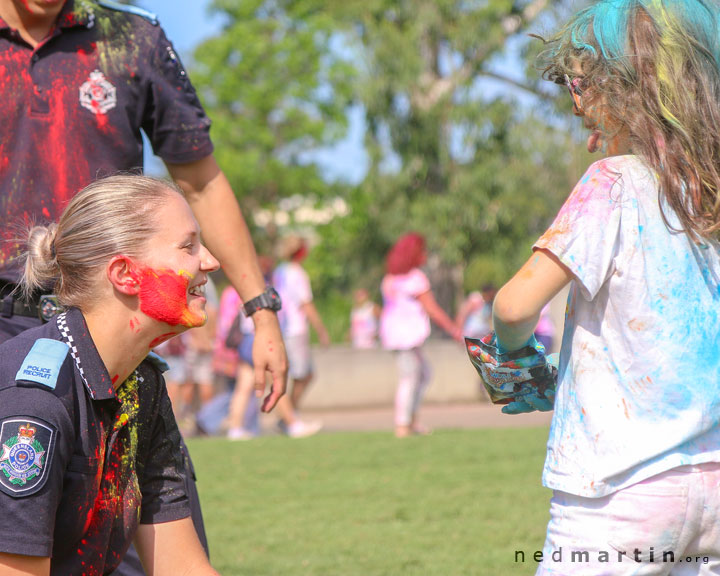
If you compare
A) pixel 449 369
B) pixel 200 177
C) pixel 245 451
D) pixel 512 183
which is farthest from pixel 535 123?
pixel 200 177

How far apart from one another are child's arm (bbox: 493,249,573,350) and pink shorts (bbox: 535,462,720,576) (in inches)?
17.3

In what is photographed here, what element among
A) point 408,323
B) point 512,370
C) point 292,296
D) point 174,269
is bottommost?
point 292,296

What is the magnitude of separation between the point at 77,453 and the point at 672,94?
1613mm

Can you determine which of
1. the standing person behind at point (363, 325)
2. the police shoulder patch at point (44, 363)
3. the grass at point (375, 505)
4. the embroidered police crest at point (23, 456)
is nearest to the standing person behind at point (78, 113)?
the police shoulder patch at point (44, 363)

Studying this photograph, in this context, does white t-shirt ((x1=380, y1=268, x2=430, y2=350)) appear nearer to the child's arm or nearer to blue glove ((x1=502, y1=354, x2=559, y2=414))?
blue glove ((x1=502, y1=354, x2=559, y2=414))

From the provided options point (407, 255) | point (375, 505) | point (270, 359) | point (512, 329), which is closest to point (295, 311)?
point (407, 255)

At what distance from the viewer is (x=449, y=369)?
16.3 m

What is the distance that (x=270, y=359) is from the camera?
145 inches

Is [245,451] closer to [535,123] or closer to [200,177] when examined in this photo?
[200,177]

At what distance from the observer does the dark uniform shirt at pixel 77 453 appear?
2355 millimetres

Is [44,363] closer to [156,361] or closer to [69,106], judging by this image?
[156,361]

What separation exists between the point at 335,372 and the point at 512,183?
9706mm

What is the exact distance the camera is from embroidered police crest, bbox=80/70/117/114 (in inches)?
137

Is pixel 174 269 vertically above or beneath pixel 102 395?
above
